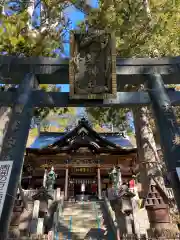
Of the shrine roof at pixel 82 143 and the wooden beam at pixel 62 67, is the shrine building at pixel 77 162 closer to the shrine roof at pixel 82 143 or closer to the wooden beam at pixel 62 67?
the shrine roof at pixel 82 143

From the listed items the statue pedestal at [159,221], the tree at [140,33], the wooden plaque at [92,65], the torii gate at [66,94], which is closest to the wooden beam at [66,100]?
the torii gate at [66,94]

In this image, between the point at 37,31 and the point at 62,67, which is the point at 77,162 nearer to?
the point at 37,31

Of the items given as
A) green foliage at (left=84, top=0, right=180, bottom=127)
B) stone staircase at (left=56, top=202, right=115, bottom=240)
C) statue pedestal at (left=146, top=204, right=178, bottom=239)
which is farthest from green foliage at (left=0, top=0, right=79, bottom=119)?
statue pedestal at (left=146, top=204, right=178, bottom=239)

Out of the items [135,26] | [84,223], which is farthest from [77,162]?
[135,26]

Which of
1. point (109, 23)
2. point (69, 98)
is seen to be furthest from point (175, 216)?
point (109, 23)

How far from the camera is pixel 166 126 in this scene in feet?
13.8

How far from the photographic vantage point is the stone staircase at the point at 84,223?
7011mm

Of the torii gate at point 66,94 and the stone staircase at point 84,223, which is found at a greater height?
the torii gate at point 66,94

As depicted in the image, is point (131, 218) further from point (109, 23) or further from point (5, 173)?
point (109, 23)

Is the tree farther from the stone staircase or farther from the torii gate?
the torii gate

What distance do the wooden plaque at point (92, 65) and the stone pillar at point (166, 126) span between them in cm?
85

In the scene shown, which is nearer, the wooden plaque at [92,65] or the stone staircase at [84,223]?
the wooden plaque at [92,65]

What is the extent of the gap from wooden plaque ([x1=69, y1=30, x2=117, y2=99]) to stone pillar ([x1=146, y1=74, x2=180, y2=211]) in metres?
0.85

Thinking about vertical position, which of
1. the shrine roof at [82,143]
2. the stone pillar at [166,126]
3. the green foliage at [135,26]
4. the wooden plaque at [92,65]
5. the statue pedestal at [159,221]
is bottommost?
the statue pedestal at [159,221]
